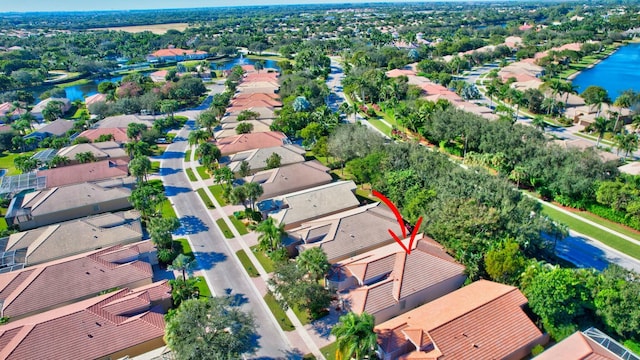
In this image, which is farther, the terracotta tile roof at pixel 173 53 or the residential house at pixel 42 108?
the terracotta tile roof at pixel 173 53

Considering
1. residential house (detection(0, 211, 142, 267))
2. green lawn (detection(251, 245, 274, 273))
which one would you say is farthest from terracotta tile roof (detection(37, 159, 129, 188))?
green lawn (detection(251, 245, 274, 273))

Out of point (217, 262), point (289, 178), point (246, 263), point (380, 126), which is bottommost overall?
point (380, 126)

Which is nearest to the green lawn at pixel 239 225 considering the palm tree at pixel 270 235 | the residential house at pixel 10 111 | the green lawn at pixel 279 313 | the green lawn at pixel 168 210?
the palm tree at pixel 270 235

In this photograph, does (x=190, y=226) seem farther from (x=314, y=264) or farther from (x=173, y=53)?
(x=173, y=53)

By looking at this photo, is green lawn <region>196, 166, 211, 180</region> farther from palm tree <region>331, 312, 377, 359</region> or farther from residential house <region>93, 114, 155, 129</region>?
palm tree <region>331, 312, 377, 359</region>

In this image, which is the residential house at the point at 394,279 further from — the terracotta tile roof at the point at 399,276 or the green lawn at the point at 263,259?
the green lawn at the point at 263,259

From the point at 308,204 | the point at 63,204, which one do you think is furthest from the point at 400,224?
the point at 63,204
